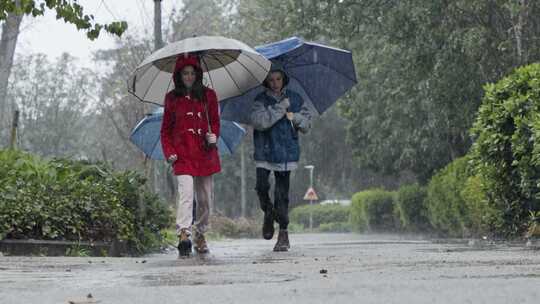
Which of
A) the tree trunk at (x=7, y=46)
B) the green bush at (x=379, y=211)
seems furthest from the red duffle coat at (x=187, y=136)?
the green bush at (x=379, y=211)

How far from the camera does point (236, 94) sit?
42.2 ft

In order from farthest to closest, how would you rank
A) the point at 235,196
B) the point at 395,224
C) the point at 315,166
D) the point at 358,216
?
the point at 235,196, the point at 315,166, the point at 358,216, the point at 395,224

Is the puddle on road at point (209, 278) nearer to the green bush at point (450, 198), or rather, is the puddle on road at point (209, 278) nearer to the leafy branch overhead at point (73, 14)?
the leafy branch overhead at point (73, 14)

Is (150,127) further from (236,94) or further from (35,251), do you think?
(35,251)

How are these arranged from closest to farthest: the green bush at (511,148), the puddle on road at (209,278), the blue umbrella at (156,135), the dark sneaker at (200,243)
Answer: the puddle on road at (209,278), the dark sneaker at (200,243), the green bush at (511,148), the blue umbrella at (156,135)

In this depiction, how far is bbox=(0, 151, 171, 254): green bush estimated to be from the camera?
11.9 meters

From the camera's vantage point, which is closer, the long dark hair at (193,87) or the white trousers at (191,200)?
the white trousers at (191,200)

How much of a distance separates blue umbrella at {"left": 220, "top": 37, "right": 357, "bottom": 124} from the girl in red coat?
1810 millimetres

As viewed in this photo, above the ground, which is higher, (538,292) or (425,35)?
(425,35)

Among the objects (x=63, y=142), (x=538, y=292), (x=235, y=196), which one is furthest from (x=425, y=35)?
(x=63, y=142)

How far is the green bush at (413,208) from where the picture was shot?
33.9m

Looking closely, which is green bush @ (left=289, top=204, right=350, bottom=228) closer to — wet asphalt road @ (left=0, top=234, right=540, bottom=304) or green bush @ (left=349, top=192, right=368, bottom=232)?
green bush @ (left=349, top=192, right=368, bottom=232)

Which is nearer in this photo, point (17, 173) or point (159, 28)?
point (17, 173)

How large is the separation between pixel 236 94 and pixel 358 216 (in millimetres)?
31562
